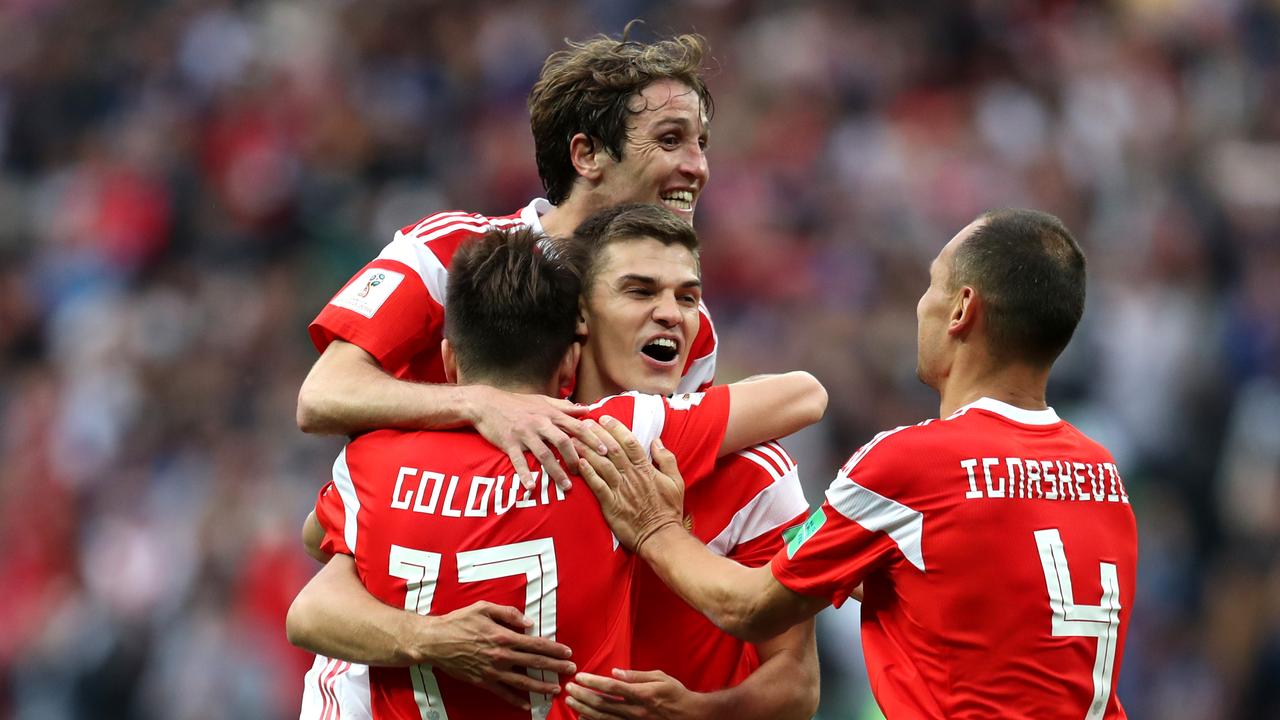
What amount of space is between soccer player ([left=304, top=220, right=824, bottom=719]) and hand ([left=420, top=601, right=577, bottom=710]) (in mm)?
42

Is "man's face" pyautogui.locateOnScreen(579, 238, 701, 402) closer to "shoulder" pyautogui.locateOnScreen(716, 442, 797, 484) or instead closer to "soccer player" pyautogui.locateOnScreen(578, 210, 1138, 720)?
"shoulder" pyautogui.locateOnScreen(716, 442, 797, 484)

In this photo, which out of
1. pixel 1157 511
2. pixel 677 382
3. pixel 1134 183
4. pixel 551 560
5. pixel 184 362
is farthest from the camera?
pixel 184 362

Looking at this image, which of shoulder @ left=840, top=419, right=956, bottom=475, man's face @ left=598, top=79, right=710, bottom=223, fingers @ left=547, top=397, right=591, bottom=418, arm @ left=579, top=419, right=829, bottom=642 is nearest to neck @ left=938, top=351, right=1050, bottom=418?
shoulder @ left=840, top=419, right=956, bottom=475

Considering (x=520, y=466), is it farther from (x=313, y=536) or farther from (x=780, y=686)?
(x=313, y=536)

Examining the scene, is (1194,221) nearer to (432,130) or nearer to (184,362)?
(432,130)

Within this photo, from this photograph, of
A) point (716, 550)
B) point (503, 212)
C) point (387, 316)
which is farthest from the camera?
point (503, 212)

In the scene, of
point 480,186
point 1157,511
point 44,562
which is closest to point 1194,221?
point 1157,511

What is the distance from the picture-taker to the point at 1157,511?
9.77m

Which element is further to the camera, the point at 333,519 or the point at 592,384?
the point at 592,384

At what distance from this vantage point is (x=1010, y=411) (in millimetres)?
4070

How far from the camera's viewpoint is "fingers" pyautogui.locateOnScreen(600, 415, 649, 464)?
4.10 metres

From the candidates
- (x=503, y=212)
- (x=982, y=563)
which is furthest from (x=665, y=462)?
(x=503, y=212)

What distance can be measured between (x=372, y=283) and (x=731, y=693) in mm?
1522

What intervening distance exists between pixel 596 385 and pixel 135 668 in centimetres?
746
